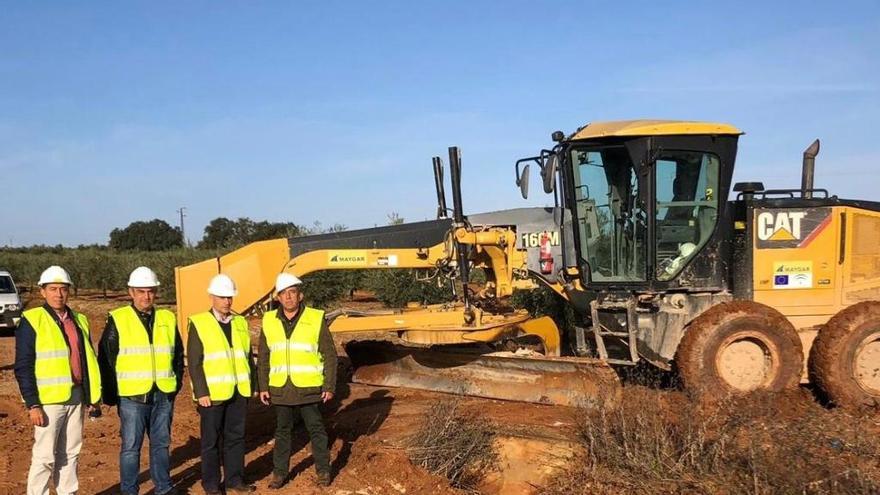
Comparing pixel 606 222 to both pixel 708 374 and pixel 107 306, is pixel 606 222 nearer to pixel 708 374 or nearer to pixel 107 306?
pixel 708 374

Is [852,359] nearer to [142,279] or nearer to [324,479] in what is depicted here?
[324,479]

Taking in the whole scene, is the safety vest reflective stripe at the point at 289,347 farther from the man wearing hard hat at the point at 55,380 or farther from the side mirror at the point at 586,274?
the side mirror at the point at 586,274

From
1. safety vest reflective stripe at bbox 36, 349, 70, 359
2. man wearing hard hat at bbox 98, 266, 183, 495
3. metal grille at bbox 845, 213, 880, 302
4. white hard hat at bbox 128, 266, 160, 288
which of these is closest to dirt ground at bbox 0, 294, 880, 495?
man wearing hard hat at bbox 98, 266, 183, 495

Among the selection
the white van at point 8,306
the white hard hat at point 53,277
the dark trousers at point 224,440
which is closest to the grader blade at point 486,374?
the dark trousers at point 224,440

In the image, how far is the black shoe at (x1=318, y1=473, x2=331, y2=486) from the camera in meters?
5.94

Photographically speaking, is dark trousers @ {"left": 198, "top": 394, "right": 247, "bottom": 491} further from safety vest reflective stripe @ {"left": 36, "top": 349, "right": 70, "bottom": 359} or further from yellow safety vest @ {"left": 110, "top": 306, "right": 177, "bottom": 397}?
safety vest reflective stripe @ {"left": 36, "top": 349, "right": 70, "bottom": 359}

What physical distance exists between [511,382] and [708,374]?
2.03 m

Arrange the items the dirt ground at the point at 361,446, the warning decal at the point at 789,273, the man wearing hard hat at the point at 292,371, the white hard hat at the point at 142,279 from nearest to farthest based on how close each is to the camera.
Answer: the white hard hat at the point at 142,279 < the man wearing hard hat at the point at 292,371 < the dirt ground at the point at 361,446 < the warning decal at the point at 789,273

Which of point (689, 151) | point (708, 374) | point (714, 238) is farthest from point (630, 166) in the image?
point (708, 374)

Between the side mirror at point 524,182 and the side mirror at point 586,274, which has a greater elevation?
the side mirror at point 524,182

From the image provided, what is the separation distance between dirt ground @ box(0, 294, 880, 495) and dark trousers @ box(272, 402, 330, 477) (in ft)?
0.58

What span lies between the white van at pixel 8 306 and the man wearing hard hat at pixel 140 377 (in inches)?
579

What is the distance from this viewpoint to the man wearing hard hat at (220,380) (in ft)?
18.3

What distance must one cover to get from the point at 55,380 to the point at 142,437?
2.52ft
